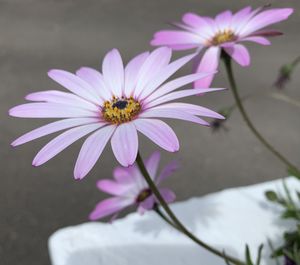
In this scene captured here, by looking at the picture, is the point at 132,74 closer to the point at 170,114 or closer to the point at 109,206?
the point at 170,114

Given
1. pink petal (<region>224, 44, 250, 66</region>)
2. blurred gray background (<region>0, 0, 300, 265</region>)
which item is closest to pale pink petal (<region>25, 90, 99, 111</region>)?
pink petal (<region>224, 44, 250, 66</region>)

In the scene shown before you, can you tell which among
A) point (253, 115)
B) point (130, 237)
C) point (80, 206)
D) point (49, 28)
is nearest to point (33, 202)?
point (80, 206)

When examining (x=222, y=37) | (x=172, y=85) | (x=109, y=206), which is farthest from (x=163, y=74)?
(x=109, y=206)

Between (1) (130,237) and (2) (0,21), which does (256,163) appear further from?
(2) (0,21)

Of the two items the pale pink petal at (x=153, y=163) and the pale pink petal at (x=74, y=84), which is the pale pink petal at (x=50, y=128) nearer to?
the pale pink petal at (x=74, y=84)

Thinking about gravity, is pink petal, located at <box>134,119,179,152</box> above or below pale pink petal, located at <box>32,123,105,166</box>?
below

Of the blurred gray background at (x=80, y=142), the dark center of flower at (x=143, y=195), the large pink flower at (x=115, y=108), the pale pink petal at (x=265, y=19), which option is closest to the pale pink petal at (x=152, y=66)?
the large pink flower at (x=115, y=108)

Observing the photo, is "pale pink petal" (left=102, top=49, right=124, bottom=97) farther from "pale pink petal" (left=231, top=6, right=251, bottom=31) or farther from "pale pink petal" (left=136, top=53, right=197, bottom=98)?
"pale pink petal" (left=231, top=6, right=251, bottom=31)
